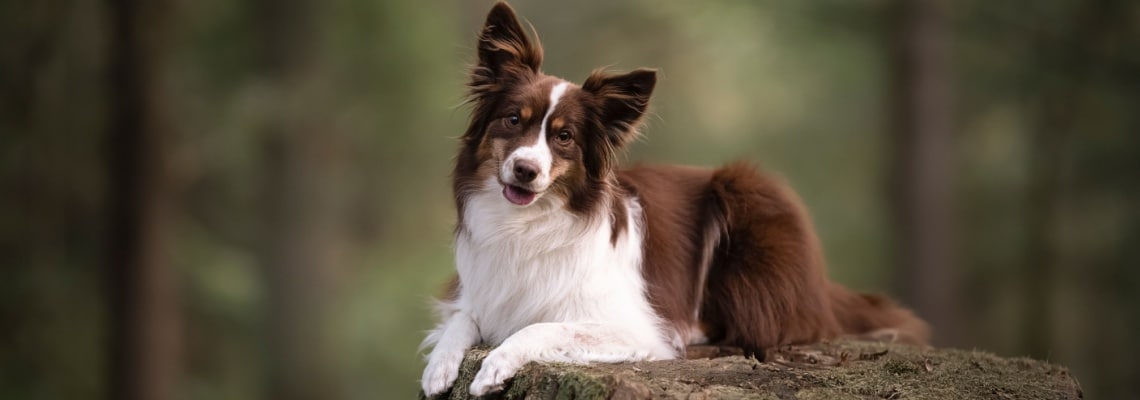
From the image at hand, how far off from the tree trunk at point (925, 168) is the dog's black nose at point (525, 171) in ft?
28.9

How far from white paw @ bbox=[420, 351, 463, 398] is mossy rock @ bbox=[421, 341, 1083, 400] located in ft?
0.14

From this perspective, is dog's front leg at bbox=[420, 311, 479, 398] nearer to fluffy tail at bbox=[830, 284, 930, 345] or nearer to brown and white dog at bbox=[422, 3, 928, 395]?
brown and white dog at bbox=[422, 3, 928, 395]

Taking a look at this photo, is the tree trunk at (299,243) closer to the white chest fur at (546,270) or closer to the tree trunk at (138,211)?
the tree trunk at (138,211)

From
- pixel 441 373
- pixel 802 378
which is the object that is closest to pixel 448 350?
pixel 441 373

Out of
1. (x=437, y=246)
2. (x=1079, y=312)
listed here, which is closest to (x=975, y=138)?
(x=1079, y=312)

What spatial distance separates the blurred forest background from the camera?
11336 mm

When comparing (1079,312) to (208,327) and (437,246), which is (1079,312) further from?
(208,327)

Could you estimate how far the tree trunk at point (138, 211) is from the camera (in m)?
11.0

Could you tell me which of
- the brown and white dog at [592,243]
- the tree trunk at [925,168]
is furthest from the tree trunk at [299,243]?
the brown and white dog at [592,243]

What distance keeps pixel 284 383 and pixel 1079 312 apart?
13.4m

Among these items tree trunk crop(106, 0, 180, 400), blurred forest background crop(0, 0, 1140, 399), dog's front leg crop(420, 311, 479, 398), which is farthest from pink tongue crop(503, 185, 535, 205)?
tree trunk crop(106, 0, 180, 400)

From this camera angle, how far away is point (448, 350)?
5.21 meters

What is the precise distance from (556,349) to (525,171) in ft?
2.81

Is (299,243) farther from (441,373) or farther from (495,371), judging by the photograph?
(495,371)
